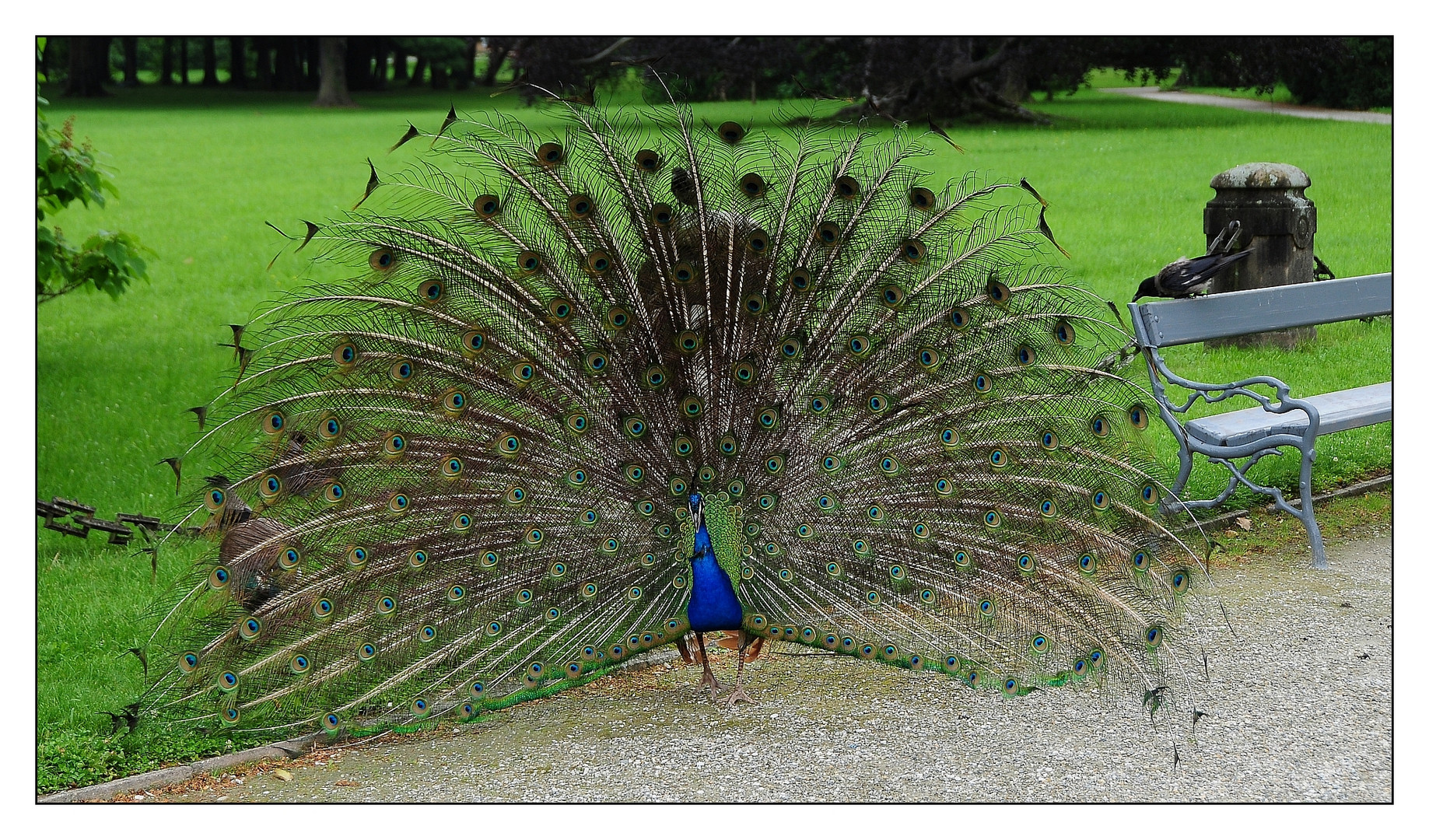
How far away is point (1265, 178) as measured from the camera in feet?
26.7

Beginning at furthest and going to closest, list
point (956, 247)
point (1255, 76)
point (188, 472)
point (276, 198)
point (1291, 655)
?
point (1255, 76), point (276, 198), point (188, 472), point (1291, 655), point (956, 247)

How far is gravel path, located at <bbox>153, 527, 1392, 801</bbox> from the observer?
13.1ft

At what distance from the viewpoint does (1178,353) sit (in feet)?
29.8

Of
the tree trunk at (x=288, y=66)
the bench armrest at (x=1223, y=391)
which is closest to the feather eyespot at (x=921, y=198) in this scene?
the bench armrest at (x=1223, y=391)

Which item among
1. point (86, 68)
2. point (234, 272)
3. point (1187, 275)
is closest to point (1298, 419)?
point (1187, 275)

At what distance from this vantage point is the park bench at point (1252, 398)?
589 cm

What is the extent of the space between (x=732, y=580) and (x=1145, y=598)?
139 cm

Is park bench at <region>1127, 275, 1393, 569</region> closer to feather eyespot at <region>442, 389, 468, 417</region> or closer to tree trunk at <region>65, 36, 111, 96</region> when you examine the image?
feather eyespot at <region>442, 389, 468, 417</region>

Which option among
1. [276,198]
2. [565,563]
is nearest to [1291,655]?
[565,563]

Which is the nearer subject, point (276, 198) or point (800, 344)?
point (800, 344)

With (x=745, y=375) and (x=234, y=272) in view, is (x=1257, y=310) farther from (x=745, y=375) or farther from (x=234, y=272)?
(x=234, y=272)

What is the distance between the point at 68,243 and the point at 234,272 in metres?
4.40

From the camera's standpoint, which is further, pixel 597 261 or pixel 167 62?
pixel 167 62

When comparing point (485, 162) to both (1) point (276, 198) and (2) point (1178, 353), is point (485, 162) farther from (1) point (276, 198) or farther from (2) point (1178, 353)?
(1) point (276, 198)
